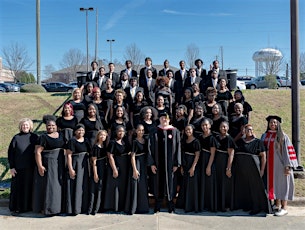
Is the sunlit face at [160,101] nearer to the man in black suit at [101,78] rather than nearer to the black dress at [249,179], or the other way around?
the black dress at [249,179]

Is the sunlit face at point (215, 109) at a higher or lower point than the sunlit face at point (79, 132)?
higher

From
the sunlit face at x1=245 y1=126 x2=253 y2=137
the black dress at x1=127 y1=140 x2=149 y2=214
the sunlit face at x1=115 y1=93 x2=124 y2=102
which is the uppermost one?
the sunlit face at x1=115 y1=93 x2=124 y2=102

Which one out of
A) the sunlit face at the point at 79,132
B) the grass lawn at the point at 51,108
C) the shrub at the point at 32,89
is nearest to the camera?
the sunlit face at the point at 79,132

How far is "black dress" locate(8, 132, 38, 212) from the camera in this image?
677 cm

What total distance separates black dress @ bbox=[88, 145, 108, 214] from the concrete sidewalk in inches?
8.4

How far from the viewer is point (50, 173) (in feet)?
21.9

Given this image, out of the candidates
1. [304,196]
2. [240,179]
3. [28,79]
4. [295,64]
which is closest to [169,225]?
[240,179]

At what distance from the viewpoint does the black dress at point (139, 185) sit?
268 inches

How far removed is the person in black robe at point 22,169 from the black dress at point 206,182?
3.16m

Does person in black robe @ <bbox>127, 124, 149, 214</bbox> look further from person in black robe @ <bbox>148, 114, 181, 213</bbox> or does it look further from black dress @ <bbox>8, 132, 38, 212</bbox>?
black dress @ <bbox>8, 132, 38, 212</bbox>

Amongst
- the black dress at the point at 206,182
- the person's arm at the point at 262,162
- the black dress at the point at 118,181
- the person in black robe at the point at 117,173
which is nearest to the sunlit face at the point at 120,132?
the person in black robe at the point at 117,173

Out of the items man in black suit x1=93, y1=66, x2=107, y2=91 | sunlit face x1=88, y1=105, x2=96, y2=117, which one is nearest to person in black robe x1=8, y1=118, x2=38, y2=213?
sunlit face x1=88, y1=105, x2=96, y2=117

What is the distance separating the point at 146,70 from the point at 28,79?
72574 mm

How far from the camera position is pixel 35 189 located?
6688 millimetres
